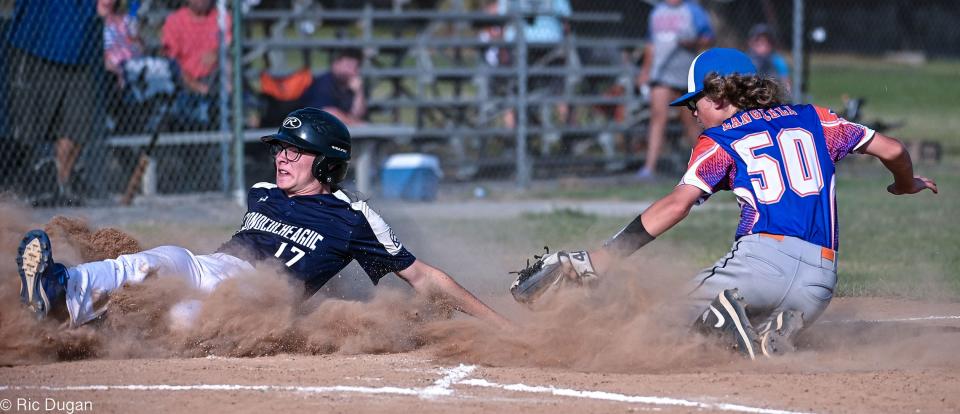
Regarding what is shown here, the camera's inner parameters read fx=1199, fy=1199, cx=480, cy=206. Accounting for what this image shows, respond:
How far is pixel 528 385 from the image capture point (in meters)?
5.05

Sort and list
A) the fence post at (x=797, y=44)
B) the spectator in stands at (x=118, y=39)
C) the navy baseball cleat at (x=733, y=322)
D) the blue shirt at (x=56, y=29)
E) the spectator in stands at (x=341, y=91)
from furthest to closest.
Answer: the fence post at (x=797, y=44) < the spectator in stands at (x=341, y=91) < the spectator in stands at (x=118, y=39) < the blue shirt at (x=56, y=29) < the navy baseball cleat at (x=733, y=322)

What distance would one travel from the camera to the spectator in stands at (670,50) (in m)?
14.7

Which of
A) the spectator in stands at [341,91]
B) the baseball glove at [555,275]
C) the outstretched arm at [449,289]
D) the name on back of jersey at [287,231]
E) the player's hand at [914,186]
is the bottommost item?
the spectator in stands at [341,91]

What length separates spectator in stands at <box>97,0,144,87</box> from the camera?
12000mm

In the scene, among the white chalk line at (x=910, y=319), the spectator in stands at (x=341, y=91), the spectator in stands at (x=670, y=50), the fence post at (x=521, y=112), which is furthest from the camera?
the spectator in stands at (x=670, y=50)

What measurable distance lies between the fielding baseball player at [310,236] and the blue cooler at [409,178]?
7.18m

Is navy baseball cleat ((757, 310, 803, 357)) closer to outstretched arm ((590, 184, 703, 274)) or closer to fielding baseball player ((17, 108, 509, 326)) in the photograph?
outstretched arm ((590, 184, 703, 274))

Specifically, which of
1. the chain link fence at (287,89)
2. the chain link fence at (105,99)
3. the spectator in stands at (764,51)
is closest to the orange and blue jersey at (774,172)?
the chain link fence at (105,99)

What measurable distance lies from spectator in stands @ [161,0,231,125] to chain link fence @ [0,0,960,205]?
0.6 inches

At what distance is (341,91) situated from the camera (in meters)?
14.2

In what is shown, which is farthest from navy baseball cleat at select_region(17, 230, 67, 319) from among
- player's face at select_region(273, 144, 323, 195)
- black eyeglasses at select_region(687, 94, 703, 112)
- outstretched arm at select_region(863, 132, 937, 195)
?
outstretched arm at select_region(863, 132, 937, 195)

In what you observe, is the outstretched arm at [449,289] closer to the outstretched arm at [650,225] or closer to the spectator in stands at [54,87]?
the outstretched arm at [650,225]

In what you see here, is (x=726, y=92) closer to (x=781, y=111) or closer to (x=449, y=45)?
(x=781, y=111)

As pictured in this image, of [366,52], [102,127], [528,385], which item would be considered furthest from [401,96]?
[528,385]
